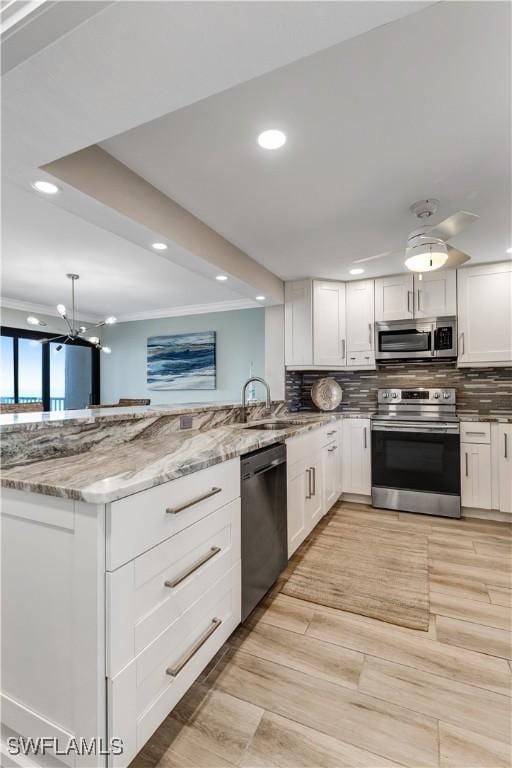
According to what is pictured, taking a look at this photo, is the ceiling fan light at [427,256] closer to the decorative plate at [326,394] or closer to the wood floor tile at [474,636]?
the wood floor tile at [474,636]

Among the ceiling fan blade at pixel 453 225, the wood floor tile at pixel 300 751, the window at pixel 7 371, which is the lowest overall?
the wood floor tile at pixel 300 751

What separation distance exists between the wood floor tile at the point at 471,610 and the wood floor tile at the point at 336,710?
2.51ft

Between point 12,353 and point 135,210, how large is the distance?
438 cm

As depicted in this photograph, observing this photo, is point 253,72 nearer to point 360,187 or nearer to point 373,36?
point 373,36

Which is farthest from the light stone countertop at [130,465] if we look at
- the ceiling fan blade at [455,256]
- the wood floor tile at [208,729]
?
the ceiling fan blade at [455,256]

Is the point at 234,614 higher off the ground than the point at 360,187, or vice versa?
the point at 360,187

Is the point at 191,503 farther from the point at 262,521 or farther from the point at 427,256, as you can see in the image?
the point at 427,256

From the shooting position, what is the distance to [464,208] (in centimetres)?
242

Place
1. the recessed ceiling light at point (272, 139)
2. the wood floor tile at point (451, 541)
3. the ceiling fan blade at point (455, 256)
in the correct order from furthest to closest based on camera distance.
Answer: the wood floor tile at point (451, 541) < the ceiling fan blade at point (455, 256) < the recessed ceiling light at point (272, 139)

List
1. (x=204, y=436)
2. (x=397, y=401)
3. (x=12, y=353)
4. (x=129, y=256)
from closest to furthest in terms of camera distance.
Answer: (x=204, y=436) → (x=129, y=256) → (x=397, y=401) → (x=12, y=353)

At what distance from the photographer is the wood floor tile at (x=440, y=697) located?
1343mm

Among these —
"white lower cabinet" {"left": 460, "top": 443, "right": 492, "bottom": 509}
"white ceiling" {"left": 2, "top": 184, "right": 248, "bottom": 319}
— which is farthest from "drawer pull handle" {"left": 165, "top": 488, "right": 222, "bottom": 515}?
"white lower cabinet" {"left": 460, "top": 443, "right": 492, "bottom": 509}

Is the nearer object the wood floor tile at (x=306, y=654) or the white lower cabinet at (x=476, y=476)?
the wood floor tile at (x=306, y=654)

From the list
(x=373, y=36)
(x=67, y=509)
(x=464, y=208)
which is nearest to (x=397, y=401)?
(x=464, y=208)
